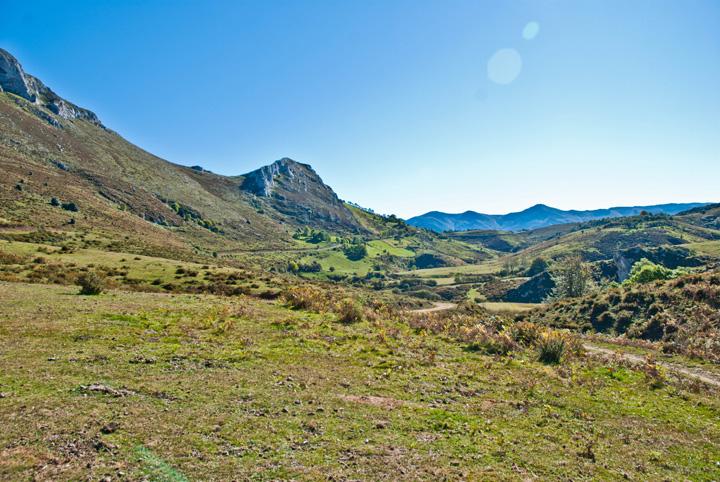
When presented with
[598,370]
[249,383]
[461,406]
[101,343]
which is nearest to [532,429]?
[461,406]

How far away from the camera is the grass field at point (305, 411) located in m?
8.50

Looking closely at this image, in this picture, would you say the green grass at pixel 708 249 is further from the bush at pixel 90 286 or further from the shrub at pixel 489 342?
the bush at pixel 90 286

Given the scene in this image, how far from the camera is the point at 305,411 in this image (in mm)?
11594

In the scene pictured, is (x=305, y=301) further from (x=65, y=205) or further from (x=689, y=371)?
(x=65, y=205)

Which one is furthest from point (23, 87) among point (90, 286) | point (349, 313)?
point (349, 313)

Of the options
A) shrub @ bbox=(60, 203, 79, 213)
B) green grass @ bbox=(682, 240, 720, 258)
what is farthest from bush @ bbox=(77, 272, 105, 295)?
green grass @ bbox=(682, 240, 720, 258)

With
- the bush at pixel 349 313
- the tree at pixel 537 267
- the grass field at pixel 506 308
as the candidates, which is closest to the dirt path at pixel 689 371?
the bush at pixel 349 313

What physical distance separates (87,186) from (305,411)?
14200cm

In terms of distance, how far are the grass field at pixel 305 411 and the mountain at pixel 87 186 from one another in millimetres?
61590

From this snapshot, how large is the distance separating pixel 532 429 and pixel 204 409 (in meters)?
10.4

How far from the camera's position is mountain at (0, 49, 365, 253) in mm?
81938

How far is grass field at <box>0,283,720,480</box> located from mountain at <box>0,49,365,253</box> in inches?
2425

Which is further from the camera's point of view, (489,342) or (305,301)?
(305,301)

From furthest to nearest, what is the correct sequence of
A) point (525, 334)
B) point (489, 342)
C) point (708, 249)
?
1. point (708, 249)
2. point (525, 334)
3. point (489, 342)
